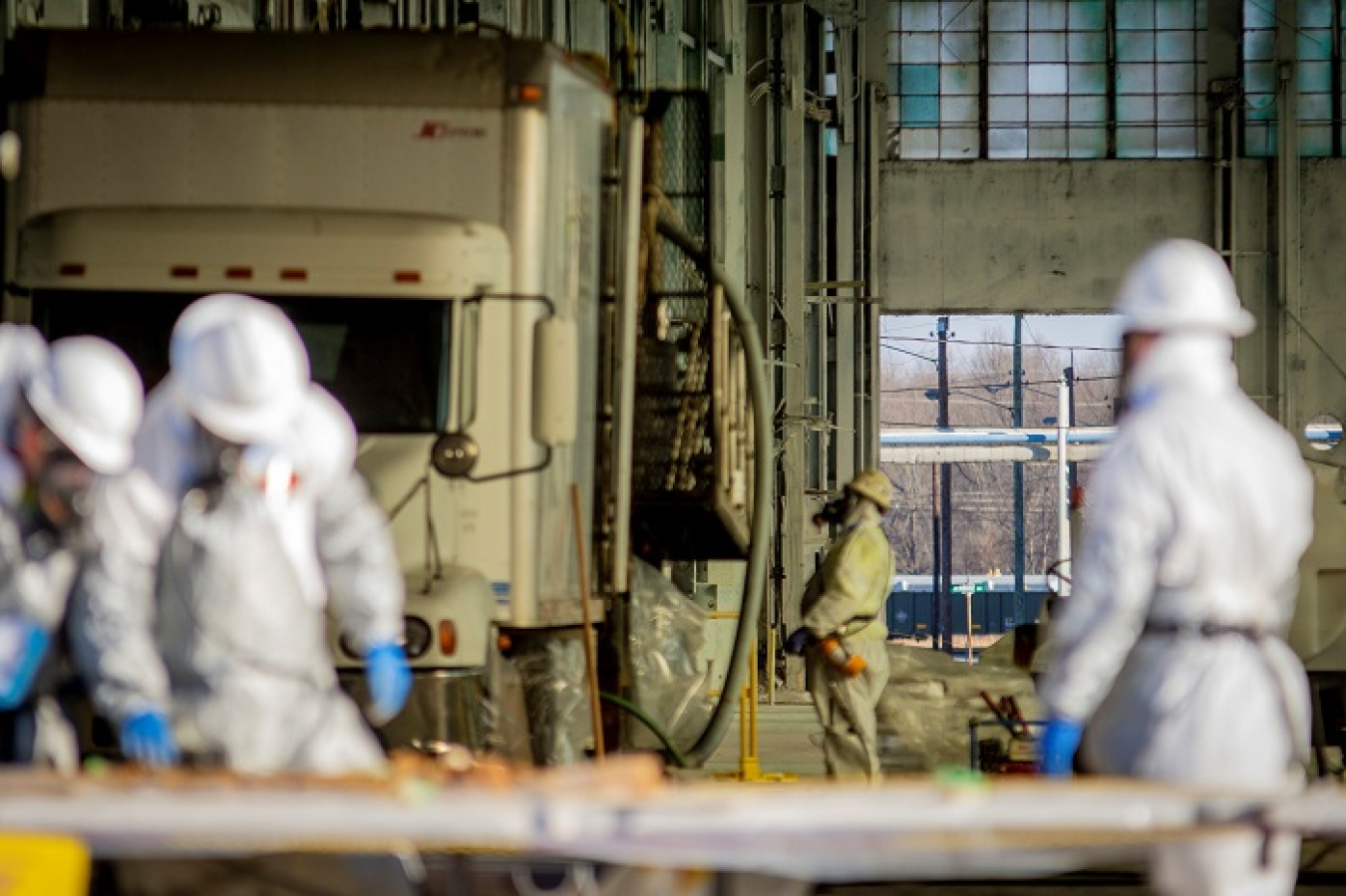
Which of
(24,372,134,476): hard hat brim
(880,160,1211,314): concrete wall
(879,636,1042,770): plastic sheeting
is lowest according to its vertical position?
(879,636,1042,770): plastic sheeting

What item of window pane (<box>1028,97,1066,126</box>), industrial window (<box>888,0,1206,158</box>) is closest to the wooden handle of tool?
industrial window (<box>888,0,1206,158</box>)

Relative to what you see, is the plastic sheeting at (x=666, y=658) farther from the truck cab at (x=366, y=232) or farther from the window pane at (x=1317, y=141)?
the window pane at (x=1317, y=141)

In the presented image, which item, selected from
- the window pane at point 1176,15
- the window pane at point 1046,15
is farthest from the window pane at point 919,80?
the window pane at point 1176,15

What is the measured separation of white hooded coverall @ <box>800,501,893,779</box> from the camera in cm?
1446

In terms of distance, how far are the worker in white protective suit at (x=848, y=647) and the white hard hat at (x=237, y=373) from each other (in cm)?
858

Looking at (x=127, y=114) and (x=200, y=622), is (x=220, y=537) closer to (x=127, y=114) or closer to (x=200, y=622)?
(x=200, y=622)

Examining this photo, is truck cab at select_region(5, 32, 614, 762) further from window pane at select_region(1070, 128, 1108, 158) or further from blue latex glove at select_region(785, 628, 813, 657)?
window pane at select_region(1070, 128, 1108, 158)

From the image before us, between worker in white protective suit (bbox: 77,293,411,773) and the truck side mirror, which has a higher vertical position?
the truck side mirror

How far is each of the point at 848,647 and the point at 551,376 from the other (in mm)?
4884

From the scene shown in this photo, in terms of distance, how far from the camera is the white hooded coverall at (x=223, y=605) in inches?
233

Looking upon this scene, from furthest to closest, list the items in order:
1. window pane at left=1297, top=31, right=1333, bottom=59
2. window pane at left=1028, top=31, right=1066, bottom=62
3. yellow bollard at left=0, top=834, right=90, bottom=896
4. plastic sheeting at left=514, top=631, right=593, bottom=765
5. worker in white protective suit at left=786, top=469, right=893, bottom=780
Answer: window pane at left=1028, top=31, right=1066, bottom=62
window pane at left=1297, top=31, right=1333, bottom=59
worker in white protective suit at left=786, top=469, right=893, bottom=780
plastic sheeting at left=514, top=631, right=593, bottom=765
yellow bollard at left=0, top=834, right=90, bottom=896

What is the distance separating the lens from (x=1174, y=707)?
552cm

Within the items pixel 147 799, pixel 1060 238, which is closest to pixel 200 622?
pixel 147 799

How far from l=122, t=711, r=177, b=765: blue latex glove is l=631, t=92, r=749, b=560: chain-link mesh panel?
657 cm
